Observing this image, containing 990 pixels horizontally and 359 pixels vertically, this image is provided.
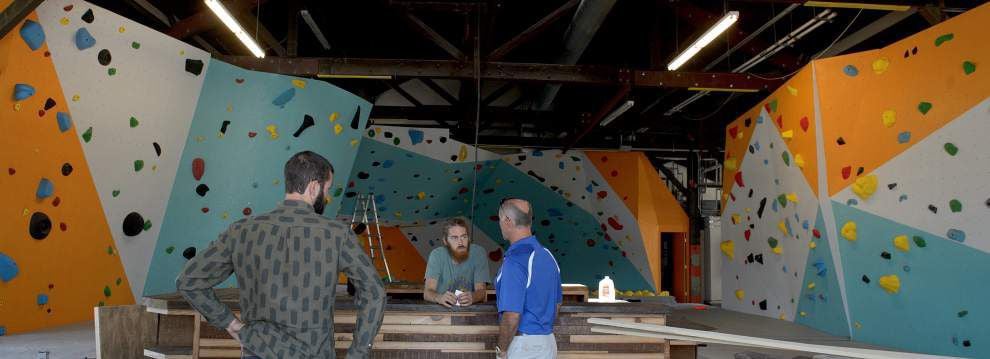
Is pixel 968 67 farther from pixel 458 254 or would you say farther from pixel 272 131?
pixel 272 131

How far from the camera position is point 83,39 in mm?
5598

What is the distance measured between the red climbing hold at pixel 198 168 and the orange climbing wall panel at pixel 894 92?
584cm

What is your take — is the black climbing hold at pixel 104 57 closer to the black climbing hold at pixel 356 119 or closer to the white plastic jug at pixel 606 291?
the black climbing hold at pixel 356 119

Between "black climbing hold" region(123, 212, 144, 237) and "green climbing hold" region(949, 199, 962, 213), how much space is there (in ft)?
21.6

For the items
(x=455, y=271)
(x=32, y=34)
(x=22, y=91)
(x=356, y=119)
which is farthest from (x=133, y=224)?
(x=455, y=271)

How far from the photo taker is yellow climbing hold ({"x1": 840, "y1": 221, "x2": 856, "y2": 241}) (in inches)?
241

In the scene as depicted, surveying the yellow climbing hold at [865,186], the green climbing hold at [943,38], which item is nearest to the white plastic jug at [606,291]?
the yellow climbing hold at [865,186]

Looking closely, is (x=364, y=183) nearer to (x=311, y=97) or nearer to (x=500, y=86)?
(x=311, y=97)

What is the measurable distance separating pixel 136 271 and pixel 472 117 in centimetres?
715

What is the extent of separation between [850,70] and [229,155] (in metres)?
5.80

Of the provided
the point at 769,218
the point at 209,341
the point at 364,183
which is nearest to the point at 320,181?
the point at 209,341

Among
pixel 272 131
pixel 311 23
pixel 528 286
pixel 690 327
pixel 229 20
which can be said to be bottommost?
pixel 690 327

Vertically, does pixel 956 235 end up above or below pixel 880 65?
below

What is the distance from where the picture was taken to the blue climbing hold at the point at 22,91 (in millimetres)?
5273
